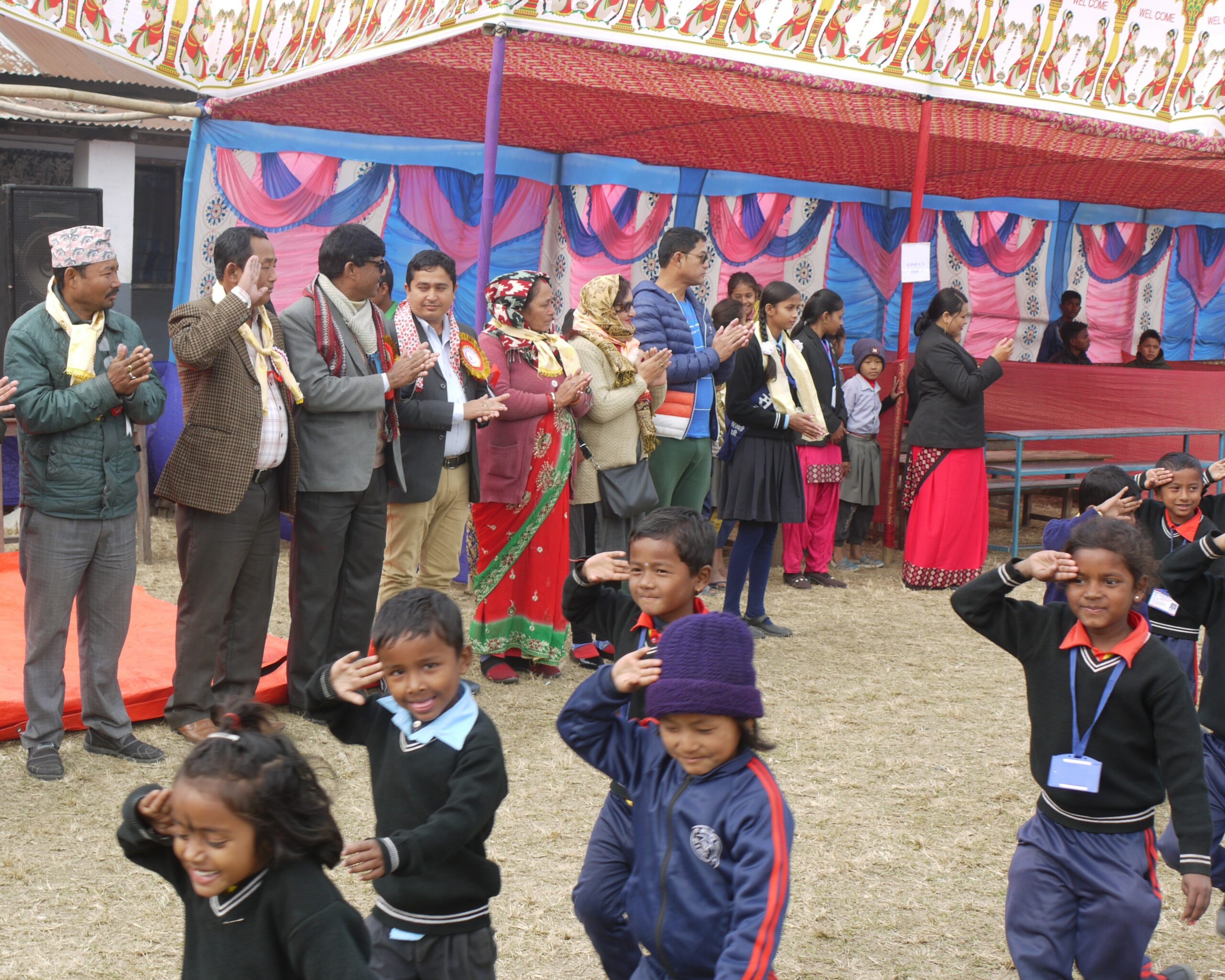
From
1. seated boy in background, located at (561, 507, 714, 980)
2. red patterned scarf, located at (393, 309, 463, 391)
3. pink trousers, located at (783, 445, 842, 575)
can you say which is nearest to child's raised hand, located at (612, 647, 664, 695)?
seated boy in background, located at (561, 507, 714, 980)

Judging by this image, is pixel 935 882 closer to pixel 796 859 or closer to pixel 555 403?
pixel 796 859

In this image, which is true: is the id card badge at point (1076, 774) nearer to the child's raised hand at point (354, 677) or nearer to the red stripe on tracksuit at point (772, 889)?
the red stripe on tracksuit at point (772, 889)

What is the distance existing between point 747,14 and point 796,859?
4.44 meters

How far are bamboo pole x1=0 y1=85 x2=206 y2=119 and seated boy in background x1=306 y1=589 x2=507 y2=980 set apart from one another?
18.5 feet

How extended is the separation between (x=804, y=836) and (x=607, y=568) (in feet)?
4.97

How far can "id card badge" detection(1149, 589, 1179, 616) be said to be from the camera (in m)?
3.96

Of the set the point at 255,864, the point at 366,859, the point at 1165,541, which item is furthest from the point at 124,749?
the point at 1165,541

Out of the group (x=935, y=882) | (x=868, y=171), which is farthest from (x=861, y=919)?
(x=868, y=171)

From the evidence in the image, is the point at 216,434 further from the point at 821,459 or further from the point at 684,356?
the point at 821,459

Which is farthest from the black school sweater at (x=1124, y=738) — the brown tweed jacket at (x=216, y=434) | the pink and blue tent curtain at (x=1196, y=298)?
the pink and blue tent curtain at (x=1196, y=298)

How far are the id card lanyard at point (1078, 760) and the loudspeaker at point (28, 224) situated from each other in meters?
6.44

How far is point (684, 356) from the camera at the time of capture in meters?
5.92

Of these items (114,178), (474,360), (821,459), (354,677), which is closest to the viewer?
(354,677)

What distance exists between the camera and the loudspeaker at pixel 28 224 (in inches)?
293
